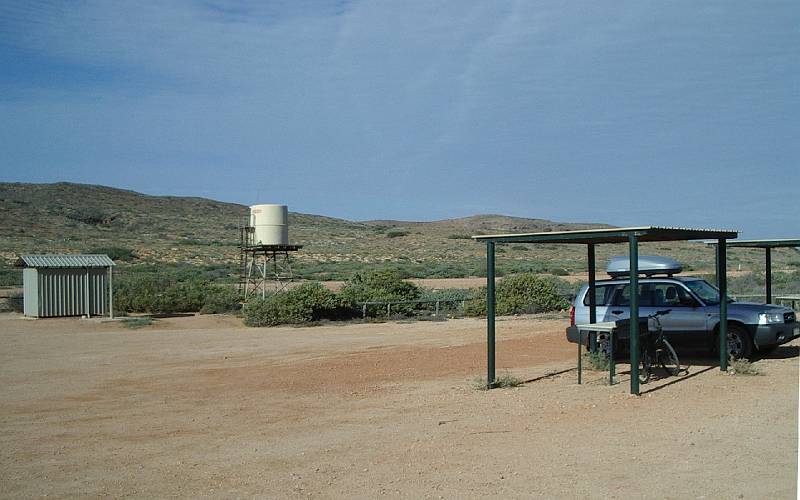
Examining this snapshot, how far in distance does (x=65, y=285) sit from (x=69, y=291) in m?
0.23

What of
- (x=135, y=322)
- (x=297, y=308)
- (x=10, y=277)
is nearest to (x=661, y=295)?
(x=297, y=308)

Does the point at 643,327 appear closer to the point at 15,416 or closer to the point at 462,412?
the point at 462,412

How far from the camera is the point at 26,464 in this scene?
7.85 meters

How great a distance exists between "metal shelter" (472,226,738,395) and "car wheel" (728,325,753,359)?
0.71 metres

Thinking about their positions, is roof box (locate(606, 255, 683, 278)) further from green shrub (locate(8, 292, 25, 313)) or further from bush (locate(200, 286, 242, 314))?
green shrub (locate(8, 292, 25, 313))

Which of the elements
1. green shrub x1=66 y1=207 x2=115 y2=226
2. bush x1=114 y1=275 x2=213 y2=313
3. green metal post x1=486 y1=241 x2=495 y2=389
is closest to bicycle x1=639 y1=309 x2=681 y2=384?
green metal post x1=486 y1=241 x2=495 y2=389

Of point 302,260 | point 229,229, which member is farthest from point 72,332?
point 229,229

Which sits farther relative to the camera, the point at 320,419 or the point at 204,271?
the point at 204,271

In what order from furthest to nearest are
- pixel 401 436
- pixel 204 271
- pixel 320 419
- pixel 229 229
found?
pixel 229 229 < pixel 204 271 < pixel 320 419 < pixel 401 436

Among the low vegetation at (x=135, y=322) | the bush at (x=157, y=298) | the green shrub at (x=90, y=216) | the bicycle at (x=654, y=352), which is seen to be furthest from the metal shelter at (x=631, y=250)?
the green shrub at (x=90, y=216)

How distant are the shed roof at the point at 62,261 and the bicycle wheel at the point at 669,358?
63.9 feet

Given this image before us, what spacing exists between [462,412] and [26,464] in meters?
4.83

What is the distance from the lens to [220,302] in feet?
98.4

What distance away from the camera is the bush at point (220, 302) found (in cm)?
2973
